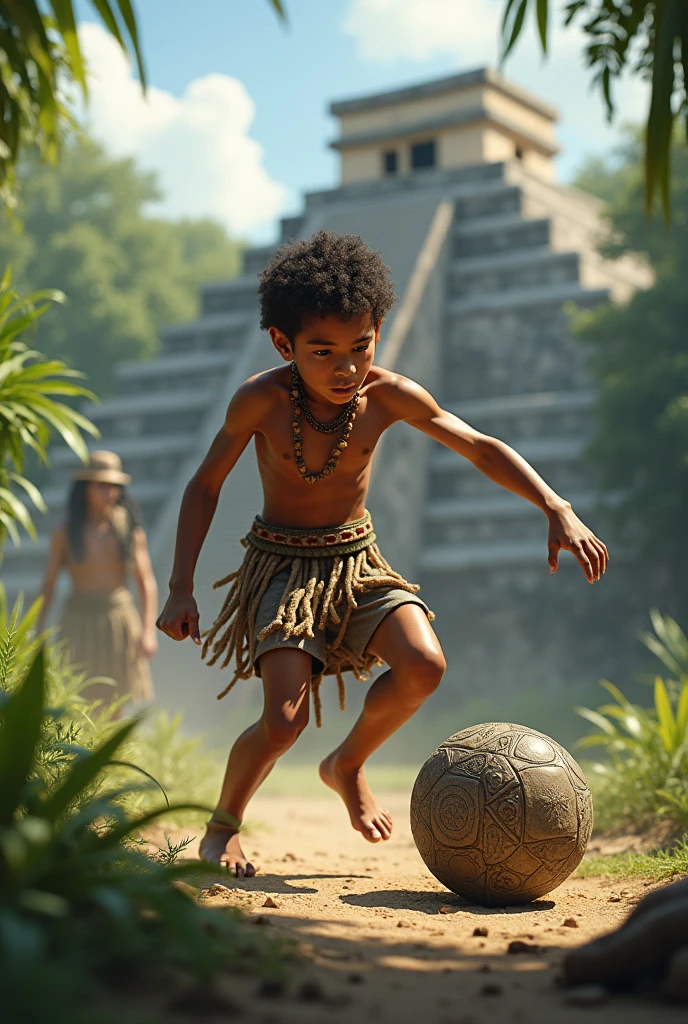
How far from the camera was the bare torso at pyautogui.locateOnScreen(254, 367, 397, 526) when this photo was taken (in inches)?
168

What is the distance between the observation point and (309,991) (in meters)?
2.28

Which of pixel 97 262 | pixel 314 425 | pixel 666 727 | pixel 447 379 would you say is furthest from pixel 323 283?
pixel 97 262

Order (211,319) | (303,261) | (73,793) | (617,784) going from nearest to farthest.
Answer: (73,793), (303,261), (617,784), (211,319)

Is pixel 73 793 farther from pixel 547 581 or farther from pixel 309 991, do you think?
pixel 547 581

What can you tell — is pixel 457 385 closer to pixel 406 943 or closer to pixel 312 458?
pixel 312 458

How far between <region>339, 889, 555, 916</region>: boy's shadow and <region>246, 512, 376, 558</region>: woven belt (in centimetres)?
116

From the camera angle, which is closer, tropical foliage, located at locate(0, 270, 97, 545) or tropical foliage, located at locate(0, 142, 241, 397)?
tropical foliage, located at locate(0, 270, 97, 545)

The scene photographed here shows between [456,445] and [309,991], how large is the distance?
2469 mm

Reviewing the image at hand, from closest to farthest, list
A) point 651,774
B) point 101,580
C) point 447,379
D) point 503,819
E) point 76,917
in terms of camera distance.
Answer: point 76,917, point 503,819, point 651,774, point 101,580, point 447,379

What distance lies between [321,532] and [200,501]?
0.44m

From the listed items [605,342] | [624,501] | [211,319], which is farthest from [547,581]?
[211,319]

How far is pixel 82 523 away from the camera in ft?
26.1

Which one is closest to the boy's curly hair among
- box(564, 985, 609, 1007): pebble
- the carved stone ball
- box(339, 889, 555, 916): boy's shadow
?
the carved stone ball

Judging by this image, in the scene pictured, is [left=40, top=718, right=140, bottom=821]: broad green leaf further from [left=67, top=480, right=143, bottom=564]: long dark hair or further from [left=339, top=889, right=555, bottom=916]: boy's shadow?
[left=67, top=480, right=143, bottom=564]: long dark hair
